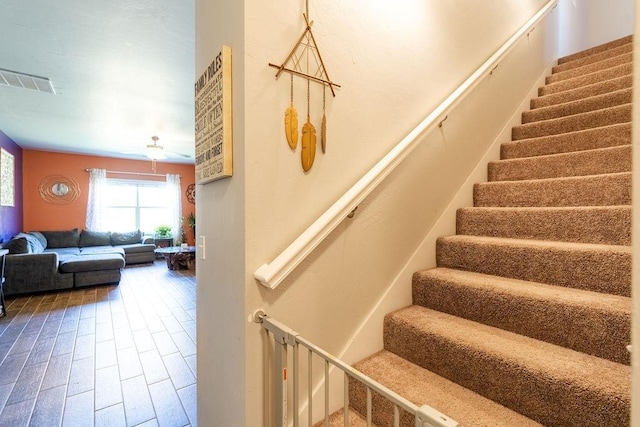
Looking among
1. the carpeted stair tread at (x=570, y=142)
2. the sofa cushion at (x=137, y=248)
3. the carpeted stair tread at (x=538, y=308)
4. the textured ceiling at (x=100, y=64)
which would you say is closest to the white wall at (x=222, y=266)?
the textured ceiling at (x=100, y=64)

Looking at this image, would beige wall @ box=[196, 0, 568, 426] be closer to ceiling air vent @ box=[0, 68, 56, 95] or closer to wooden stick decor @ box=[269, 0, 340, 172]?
wooden stick decor @ box=[269, 0, 340, 172]

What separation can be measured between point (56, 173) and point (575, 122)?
30.0 ft

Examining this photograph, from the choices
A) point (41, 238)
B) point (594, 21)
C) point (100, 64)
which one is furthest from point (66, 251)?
point (594, 21)

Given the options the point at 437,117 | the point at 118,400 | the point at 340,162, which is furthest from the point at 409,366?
the point at 118,400

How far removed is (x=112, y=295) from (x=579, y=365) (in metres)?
5.39

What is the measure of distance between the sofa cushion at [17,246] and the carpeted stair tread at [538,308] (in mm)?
5933

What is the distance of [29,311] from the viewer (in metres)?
3.70

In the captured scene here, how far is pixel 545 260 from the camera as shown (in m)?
1.38

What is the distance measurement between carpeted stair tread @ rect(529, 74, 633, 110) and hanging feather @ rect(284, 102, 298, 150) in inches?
105

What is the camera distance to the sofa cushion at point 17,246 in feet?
14.6

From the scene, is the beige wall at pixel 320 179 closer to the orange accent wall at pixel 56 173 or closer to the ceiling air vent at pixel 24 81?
the ceiling air vent at pixel 24 81

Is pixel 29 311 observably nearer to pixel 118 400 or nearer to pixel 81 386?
pixel 81 386

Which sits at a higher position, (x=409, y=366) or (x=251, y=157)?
(x=251, y=157)

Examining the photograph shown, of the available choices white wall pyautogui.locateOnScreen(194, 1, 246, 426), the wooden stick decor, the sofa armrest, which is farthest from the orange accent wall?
the wooden stick decor
